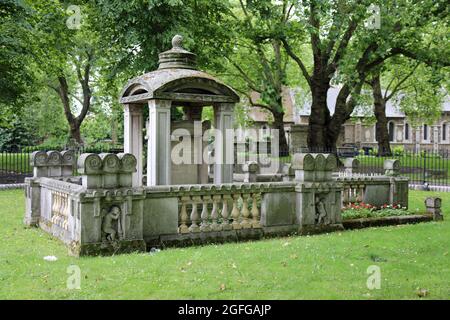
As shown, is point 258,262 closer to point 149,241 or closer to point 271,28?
point 149,241

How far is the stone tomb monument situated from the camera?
1127 cm

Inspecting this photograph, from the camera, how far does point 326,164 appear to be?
11.1 meters

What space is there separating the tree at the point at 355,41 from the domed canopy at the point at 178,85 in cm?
1018

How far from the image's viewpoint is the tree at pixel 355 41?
21828 millimetres

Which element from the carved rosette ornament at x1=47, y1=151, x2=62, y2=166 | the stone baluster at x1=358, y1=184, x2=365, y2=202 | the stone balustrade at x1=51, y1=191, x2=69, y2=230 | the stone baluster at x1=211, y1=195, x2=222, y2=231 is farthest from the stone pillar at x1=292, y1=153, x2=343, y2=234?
the carved rosette ornament at x1=47, y1=151, x2=62, y2=166

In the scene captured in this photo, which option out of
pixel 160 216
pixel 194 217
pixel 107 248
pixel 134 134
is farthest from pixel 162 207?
pixel 134 134

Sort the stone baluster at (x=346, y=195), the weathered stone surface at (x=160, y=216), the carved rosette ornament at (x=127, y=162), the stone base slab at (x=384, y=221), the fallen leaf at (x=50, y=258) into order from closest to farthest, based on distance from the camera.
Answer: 1. the fallen leaf at (x=50, y=258)
2. the carved rosette ornament at (x=127, y=162)
3. the weathered stone surface at (x=160, y=216)
4. the stone base slab at (x=384, y=221)
5. the stone baluster at (x=346, y=195)

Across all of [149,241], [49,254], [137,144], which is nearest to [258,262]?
[149,241]

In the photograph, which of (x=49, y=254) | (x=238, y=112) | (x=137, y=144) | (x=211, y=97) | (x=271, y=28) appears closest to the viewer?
(x=49, y=254)

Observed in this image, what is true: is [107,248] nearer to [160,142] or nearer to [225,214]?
[225,214]

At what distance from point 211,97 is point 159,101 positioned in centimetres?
127

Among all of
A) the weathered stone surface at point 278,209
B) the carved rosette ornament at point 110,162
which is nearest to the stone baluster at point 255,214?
the weathered stone surface at point 278,209

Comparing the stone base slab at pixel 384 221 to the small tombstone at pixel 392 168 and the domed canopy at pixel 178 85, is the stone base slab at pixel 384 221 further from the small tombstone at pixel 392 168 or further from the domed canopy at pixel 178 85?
the domed canopy at pixel 178 85

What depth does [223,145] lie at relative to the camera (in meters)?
12.2
